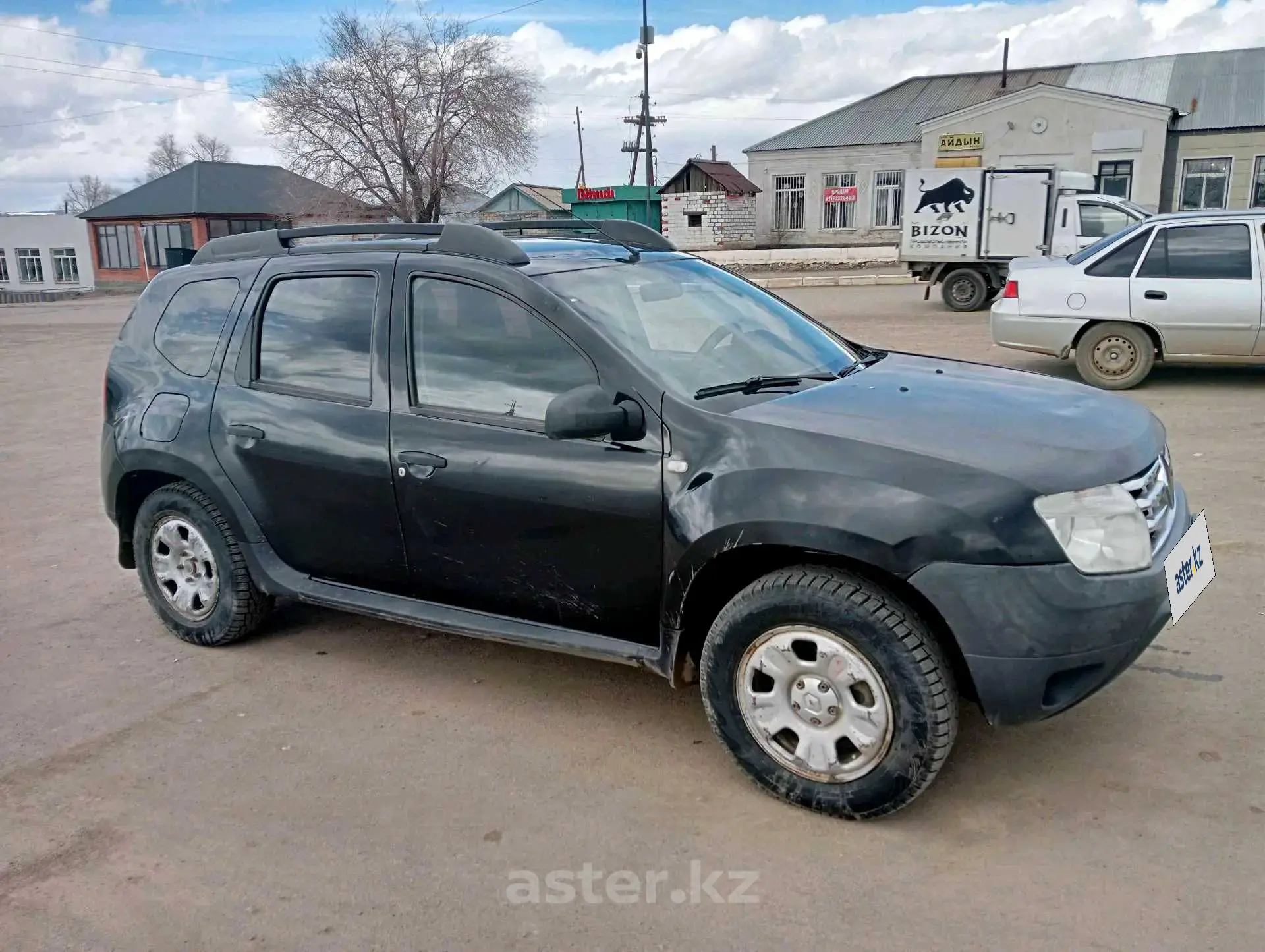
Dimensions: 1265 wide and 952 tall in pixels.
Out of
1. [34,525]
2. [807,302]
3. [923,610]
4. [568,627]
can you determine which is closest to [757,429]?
[923,610]

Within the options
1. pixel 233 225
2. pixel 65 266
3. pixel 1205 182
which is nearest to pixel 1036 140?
pixel 1205 182

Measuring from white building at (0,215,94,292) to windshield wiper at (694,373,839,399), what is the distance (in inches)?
2533

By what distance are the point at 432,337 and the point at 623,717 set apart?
162 cm

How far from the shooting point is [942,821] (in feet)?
10.3

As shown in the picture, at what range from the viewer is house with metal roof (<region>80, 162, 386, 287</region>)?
52156 mm

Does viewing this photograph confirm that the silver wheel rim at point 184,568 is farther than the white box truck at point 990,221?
No

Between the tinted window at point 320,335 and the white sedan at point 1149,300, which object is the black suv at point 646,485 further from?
the white sedan at point 1149,300

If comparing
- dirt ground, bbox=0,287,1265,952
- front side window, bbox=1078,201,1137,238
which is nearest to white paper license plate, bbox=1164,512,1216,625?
dirt ground, bbox=0,287,1265,952

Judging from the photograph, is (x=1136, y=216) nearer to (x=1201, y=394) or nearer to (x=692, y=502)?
(x=1201, y=394)

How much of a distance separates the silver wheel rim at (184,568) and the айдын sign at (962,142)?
125 feet

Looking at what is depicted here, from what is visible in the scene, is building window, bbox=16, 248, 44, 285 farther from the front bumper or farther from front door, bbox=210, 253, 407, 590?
the front bumper

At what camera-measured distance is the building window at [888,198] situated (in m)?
41.8

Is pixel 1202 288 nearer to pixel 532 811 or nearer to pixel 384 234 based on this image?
pixel 384 234

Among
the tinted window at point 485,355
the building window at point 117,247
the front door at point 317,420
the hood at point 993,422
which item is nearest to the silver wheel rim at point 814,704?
the hood at point 993,422
